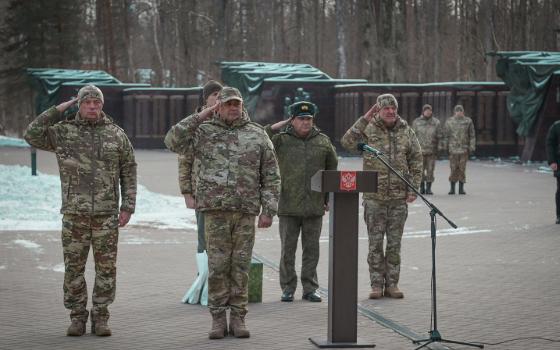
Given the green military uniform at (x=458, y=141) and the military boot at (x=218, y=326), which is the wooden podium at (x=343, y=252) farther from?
the green military uniform at (x=458, y=141)

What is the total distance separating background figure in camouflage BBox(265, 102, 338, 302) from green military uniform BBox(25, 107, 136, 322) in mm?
2270

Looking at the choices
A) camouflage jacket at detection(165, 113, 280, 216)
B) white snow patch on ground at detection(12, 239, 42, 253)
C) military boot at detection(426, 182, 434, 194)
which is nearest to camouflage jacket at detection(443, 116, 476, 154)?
military boot at detection(426, 182, 434, 194)

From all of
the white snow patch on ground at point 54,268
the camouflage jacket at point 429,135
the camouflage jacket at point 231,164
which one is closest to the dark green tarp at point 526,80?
the camouflage jacket at point 429,135

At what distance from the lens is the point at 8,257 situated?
14.0 metres

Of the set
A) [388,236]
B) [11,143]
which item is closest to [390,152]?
[388,236]

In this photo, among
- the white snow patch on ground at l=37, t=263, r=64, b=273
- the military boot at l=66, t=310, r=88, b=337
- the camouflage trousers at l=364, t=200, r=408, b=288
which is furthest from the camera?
the white snow patch on ground at l=37, t=263, r=64, b=273

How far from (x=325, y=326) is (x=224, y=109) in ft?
6.54

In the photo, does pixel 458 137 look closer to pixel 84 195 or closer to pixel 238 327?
pixel 238 327

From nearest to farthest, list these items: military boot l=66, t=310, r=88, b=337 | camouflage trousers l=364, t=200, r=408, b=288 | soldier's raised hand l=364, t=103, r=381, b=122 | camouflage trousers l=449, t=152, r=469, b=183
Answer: military boot l=66, t=310, r=88, b=337 → soldier's raised hand l=364, t=103, r=381, b=122 → camouflage trousers l=364, t=200, r=408, b=288 → camouflage trousers l=449, t=152, r=469, b=183

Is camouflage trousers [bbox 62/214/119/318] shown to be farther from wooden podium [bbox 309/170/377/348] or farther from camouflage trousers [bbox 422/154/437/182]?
camouflage trousers [bbox 422/154/437/182]

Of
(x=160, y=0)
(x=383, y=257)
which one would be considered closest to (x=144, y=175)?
(x=383, y=257)

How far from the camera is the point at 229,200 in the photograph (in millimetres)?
8844

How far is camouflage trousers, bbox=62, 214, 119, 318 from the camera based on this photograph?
29.5 feet

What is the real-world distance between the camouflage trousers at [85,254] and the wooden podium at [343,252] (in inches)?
66.0
